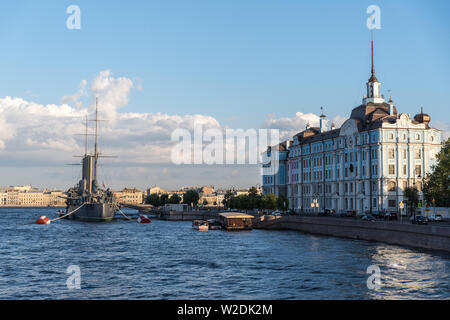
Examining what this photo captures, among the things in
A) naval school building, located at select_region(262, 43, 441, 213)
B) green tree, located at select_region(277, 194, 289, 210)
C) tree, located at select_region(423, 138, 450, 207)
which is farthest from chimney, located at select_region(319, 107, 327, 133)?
tree, located at select_region(423, 138, 450, 207)

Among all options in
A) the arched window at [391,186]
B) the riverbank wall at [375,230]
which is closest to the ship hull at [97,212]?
the riverbank wall at [375,230]

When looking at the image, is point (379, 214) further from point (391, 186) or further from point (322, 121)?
point (322, 121)

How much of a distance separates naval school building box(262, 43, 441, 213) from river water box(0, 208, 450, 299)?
111ft

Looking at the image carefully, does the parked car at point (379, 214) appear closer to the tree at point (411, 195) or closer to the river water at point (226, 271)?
the tree at point (411, 195)

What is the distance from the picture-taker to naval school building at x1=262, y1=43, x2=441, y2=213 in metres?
88.6

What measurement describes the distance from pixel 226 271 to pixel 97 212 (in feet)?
316

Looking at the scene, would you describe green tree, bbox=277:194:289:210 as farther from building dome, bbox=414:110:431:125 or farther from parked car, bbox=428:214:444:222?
parked car, bbox=428:214:444:222

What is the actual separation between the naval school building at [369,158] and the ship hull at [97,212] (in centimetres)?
4955

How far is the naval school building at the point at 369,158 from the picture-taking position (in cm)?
8856

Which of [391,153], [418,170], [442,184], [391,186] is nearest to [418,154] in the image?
[418,170]

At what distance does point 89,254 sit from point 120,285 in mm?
20265
